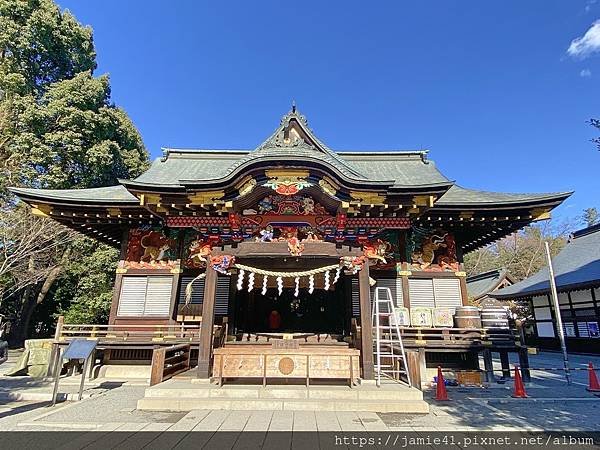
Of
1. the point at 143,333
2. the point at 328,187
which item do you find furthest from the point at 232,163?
the point at 143,333

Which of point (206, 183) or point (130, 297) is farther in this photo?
point (130, 297)

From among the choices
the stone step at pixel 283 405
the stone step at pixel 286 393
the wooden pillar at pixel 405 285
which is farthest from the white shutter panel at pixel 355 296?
the stone step at pixel 283 405

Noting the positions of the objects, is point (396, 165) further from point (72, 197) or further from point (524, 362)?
point (72, 197)

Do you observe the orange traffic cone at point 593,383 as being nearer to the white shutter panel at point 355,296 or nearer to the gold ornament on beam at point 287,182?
the white shutter panel at point 355,296

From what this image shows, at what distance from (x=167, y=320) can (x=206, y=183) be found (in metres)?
5.16

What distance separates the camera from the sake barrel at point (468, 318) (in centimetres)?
900

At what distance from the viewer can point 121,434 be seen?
4883 mm

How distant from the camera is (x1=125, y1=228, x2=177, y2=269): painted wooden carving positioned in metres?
10.6

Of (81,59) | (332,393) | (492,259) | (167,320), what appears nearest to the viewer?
(332,393)

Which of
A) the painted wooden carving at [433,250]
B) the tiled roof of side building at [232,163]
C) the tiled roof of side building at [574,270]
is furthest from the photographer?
the tiled roof of side building at [574,270]

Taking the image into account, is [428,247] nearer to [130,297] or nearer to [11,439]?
[130,297]

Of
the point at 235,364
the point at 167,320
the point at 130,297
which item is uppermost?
the point at 130,297

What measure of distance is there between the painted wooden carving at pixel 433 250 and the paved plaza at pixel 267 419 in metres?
3.90

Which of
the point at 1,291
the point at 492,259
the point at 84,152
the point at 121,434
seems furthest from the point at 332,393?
the point at 492,259
